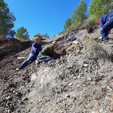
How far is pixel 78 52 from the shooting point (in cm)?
372

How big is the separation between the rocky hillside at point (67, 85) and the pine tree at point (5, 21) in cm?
760

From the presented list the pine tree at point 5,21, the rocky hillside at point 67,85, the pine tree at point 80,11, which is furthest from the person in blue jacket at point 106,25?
the pine tree at point 80,11

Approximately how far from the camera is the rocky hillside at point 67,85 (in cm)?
214

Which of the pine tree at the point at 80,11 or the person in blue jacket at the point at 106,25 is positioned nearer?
the person in blue jacket at the point at 106,25

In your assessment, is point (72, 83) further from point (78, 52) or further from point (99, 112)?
point (78, 52)

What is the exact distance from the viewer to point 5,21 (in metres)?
10.3

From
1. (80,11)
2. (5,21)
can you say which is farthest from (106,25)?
(80,11)

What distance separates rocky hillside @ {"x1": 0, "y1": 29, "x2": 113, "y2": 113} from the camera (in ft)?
7.02

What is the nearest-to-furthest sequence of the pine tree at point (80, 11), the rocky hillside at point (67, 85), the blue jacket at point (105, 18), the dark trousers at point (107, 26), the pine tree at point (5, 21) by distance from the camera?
1. the rocky hillside at point (67, 85)
2. the dark trousers at point (107, 26)
3. the blue jacket at point (105, 18)
4. the pine tree at point (5, 21)
5. the pine tree at point (80, 11)

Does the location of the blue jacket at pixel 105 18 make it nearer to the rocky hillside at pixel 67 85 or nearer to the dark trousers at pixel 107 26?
the dark trousers at pixel 107 26

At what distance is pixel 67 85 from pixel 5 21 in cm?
985

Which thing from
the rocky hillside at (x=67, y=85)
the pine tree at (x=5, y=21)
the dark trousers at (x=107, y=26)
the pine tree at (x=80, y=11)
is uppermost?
the pine tree at (x=80, y=11)

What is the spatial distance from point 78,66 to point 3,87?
2136 millimetres

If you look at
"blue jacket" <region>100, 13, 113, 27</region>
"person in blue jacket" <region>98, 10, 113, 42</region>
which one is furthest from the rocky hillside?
"blue jacket" <region>100, 13, 113, 27</region>
